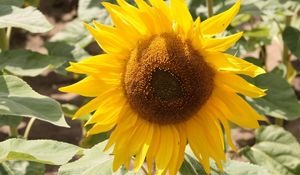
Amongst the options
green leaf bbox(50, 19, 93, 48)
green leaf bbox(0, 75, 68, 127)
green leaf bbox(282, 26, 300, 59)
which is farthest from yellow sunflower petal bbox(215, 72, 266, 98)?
green leaf bbox(50, 19, 93, 48)

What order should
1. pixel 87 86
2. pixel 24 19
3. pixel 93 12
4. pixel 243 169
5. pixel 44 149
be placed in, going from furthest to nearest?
1. pixel 93 12
2. pixel 24 19
3. pixel 243 169
4. pixel 44 149
5. pixel 87 86

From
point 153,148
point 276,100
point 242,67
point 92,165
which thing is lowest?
point 276,100

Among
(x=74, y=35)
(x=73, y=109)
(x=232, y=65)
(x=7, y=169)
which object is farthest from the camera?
(x=74, y=35)

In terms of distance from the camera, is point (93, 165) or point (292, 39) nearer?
point (93, 165)

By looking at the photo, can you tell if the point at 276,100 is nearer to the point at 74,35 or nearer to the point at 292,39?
the point at 292,39

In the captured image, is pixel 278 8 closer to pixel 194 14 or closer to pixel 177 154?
pixel 194 14

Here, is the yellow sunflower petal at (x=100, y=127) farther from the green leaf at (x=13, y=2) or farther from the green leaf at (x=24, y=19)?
the green leaf at (x=13, y=2)

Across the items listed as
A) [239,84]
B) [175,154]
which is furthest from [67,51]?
[239,84]
